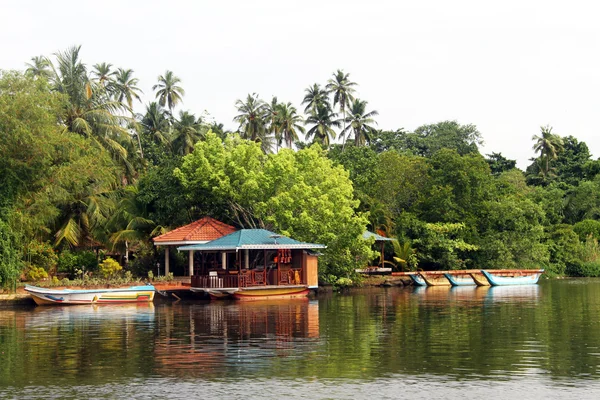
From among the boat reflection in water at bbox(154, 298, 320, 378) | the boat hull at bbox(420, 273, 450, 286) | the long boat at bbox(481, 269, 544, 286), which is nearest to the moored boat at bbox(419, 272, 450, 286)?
the boat hull at bbox(420, 273, 450, 286)

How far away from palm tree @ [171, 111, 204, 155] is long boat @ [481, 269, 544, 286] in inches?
915

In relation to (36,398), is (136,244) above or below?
above

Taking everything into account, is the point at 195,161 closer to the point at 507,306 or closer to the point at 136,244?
the point at 136,244

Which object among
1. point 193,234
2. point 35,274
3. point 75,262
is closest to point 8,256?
point 35,274

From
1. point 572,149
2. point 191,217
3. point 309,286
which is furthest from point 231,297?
point 572,149

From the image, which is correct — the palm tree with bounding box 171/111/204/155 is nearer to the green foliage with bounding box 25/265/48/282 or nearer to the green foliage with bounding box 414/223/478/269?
the green foliage with bounding box 414/223/478/269

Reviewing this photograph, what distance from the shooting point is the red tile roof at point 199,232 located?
41.2 m

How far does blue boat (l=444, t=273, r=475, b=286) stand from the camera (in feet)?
168

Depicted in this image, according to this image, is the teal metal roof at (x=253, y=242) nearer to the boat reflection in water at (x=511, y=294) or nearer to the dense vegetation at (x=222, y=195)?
the dense vegetation at (x=222, y=195)

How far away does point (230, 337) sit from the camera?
74.9ft

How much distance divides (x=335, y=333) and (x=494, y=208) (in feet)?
109

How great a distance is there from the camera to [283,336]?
22.9 m

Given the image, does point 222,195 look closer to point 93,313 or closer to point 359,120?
point 93,313

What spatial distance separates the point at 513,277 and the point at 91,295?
28.1m
